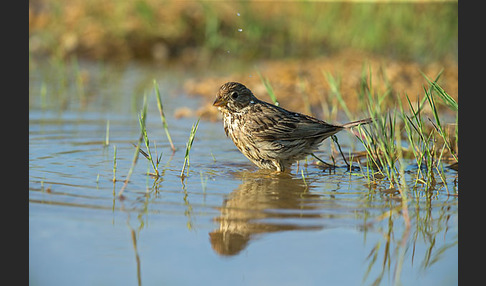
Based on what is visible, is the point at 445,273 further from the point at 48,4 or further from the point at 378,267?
the point at 48,4

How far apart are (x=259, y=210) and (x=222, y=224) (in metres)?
0.43

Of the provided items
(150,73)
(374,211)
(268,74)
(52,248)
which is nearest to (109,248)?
(52,248)

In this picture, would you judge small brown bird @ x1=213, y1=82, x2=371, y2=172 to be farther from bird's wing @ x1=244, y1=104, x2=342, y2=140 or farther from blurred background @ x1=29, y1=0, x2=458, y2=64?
blurred background @ x1=29, y1=0, x2=458, y2=64

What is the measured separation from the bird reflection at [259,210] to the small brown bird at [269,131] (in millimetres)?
414

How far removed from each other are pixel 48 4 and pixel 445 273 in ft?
44.7

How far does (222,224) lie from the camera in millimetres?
4797

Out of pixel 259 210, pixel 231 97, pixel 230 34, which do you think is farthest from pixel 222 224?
pixel 230 34

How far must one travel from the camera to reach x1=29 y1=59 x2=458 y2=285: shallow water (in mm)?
3984

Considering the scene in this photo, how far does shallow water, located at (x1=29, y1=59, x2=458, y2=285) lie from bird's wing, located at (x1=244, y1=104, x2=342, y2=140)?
384 millimetres

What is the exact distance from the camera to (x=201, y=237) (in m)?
4.51

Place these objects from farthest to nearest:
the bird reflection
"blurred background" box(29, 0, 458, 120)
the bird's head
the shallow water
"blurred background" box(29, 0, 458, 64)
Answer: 1. "blurred background" box(29, 0, 458, 64)
2. "blurred background" box(29, 0, 458, 120)
3. the bird's head
4. the bird reflection
5. the shallow water

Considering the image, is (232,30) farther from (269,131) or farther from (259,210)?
(259,210)

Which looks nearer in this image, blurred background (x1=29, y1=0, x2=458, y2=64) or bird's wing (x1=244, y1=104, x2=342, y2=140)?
bird's wing (x1=244, y1=104, x2=342, y2=140)

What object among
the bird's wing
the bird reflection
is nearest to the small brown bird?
the bird's wing
